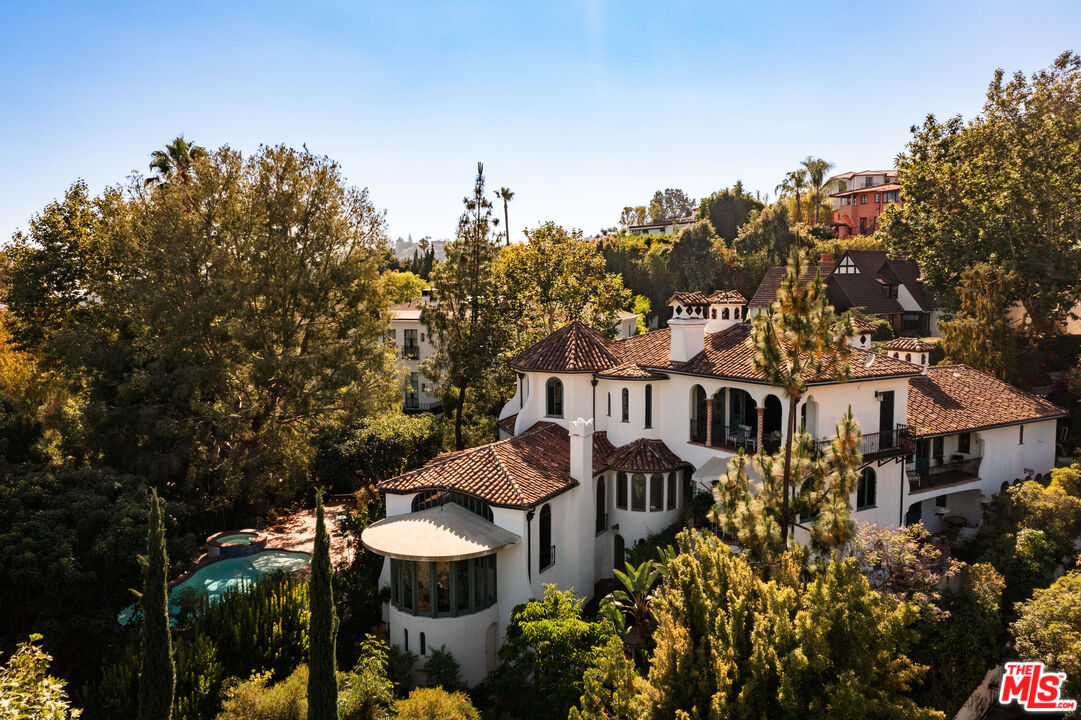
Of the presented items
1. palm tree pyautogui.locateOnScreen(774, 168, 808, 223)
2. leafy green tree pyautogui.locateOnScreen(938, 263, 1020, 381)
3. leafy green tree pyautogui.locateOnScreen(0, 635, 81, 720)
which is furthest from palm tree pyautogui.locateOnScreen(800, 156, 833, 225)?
leafy green tree pyautogui.locateOnScreen(0, 635, 81, 720)

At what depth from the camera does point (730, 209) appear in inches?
3278

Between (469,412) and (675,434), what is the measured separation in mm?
17668

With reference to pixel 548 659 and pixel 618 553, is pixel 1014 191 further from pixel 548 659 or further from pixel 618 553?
pixel 548 659

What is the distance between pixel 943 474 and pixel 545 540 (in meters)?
16.1

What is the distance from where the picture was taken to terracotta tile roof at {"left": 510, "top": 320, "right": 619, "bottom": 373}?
88.5 feet

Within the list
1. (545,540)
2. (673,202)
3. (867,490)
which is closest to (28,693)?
(545,540)

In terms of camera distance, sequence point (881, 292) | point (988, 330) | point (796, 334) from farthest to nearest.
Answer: point (881, 292)
point (988, 330)
point (796, 334)

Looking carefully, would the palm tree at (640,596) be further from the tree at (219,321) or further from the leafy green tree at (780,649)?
the tree at (219,321)

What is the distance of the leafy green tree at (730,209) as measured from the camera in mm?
82062

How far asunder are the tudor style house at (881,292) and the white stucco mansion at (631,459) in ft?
74.2

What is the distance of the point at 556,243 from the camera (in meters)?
41.1

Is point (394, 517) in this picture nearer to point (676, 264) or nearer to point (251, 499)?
point (251, 499)

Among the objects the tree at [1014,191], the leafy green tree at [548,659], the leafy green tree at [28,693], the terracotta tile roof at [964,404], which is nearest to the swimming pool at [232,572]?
the leafy green tree at [548,659]

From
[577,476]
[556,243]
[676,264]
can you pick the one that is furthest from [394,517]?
[676,264]
